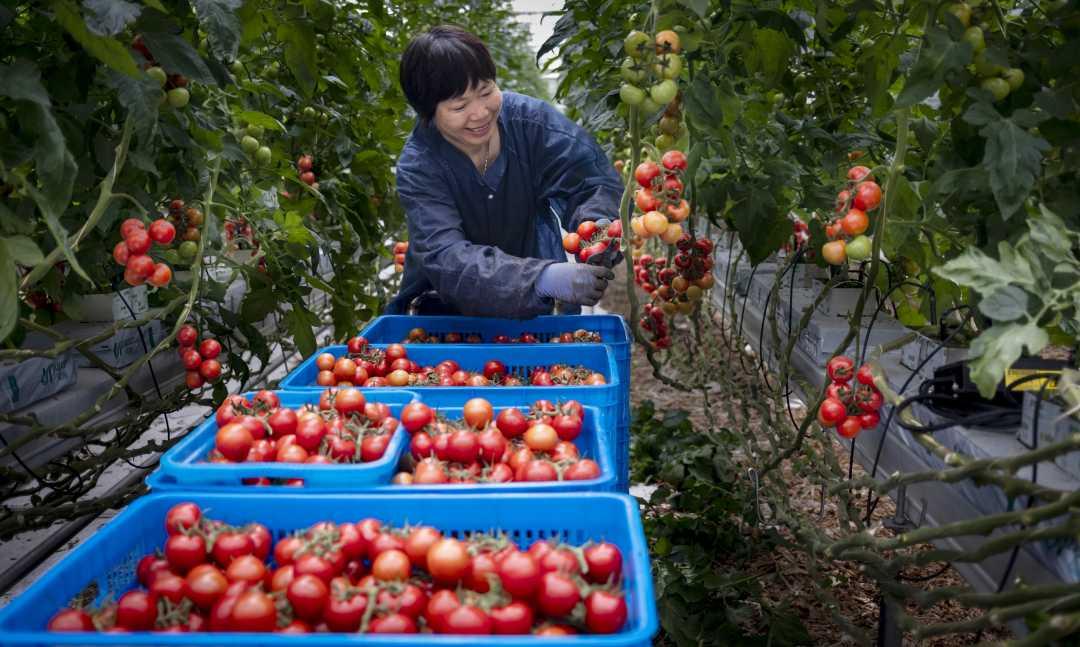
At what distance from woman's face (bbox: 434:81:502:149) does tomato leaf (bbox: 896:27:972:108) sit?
125cm

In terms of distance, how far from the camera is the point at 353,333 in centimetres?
351

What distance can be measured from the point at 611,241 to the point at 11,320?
143cm

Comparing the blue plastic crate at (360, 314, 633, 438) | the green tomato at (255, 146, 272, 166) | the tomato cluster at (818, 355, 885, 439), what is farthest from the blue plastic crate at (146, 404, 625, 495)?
the green tomato at (255, 146, 272, 166)

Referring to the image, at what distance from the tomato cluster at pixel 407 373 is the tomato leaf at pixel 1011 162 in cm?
97

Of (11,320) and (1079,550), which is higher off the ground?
(11,320)

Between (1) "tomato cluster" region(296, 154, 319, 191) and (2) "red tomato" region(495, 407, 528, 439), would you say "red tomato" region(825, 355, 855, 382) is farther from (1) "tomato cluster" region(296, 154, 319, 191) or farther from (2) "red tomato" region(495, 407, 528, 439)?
(1) "tomato cluster" region(296, 154, 319, 191)

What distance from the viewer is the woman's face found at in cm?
234

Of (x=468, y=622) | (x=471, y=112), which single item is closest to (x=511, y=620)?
(x=468, y=622)

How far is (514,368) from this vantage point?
237cm

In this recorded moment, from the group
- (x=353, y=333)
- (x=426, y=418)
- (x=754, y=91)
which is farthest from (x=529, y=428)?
(x=353, y=333)

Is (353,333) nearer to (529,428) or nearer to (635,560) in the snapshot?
(529,428)

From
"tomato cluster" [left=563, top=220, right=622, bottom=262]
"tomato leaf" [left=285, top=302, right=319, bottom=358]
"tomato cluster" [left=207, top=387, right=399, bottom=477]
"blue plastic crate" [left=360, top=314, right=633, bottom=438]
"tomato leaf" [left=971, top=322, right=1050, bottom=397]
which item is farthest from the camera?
"tomato leaf" [left=285, top=302, right=319, bottom=358]

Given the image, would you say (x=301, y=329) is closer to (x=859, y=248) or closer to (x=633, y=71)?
(x=633, y=71)

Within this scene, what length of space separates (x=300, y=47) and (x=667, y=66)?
1325mm
